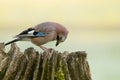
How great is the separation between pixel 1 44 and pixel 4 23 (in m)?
6.78

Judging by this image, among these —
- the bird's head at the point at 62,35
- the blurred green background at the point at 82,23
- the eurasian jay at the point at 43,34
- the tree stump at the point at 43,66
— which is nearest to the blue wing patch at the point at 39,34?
the eurasian jay at the point at 43,34

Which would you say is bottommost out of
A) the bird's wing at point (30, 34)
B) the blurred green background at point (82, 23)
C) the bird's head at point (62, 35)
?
the blurred green background at point (82, 23)

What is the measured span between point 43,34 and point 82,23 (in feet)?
17.4

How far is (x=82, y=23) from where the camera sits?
10617mm

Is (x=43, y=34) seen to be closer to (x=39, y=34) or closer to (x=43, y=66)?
(x=39, y=34)

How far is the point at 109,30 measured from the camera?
987 centimetres

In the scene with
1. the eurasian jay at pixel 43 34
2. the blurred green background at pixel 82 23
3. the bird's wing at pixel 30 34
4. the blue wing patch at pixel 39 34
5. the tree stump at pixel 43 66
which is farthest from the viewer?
the blurred green background at pixel 82 23

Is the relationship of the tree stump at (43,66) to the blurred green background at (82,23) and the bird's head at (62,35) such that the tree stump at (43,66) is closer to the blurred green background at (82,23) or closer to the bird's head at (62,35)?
the bird's head at (62,35)

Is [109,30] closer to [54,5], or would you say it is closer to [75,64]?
[54,5]

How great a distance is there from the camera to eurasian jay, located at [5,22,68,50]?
4.89m

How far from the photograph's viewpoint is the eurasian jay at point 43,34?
4.89m

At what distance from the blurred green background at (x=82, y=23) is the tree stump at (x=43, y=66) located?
2.84 meters

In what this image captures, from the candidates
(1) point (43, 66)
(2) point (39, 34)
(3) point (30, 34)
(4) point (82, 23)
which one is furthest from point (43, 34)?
(4) point (82, 23)

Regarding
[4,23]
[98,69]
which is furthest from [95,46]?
[4,23]
